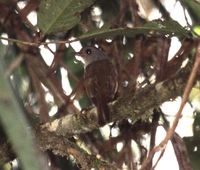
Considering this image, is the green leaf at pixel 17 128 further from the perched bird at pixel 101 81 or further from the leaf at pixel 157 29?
the perched bird at pixel 101 81

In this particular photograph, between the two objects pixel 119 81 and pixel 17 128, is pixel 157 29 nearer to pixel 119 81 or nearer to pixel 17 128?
pixel 17 128

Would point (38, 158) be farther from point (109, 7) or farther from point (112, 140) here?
point (109, 7)

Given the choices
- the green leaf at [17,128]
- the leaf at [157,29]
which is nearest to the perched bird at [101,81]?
the leaf at [157,29]

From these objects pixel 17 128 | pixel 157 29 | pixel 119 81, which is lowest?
pixel 17 128

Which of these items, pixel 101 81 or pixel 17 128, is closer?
pixel 17 128

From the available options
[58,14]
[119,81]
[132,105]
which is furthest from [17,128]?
[119,81]

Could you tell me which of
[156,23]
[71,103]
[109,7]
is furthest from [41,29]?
[109,7]

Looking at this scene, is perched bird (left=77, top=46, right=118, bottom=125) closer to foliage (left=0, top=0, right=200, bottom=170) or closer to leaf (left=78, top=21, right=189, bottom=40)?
foliage (left=0, top=0, right=200, bottom=170)

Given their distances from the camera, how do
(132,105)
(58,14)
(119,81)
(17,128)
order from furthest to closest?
(119,81), (132,105), (58,14), (17,128)
